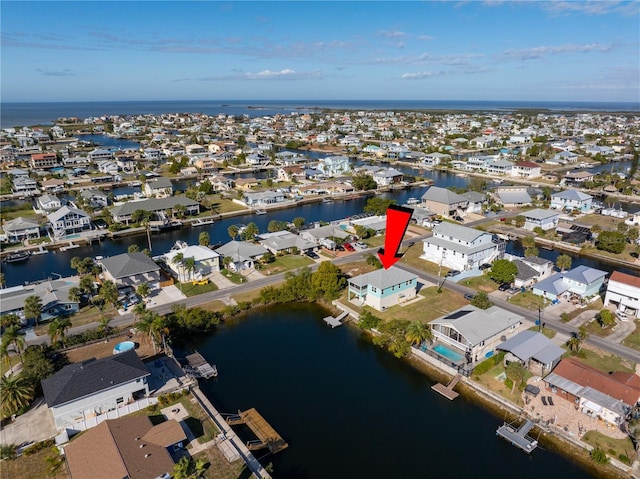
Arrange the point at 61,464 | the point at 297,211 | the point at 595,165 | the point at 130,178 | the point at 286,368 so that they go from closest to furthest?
the point at 61,464 → the point at 286,368 → the point at 297,211 → the point at 130,178 → the point at 595,165

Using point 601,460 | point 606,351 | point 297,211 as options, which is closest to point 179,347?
point 601,460

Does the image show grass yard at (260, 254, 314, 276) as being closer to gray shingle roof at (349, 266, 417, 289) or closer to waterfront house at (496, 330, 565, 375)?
gray shingle roof at (349, 266, 417, 289)

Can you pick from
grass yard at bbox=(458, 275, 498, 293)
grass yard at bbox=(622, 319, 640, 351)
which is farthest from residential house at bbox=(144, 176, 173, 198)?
grass yard at bbox=(622, 319, 640, 351)

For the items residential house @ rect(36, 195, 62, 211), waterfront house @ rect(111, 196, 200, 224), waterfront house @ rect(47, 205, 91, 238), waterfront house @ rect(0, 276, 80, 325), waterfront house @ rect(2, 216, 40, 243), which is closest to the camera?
waterfront house @ rect(0, 276, 80, 325)

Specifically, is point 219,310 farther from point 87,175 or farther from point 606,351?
point 87,175

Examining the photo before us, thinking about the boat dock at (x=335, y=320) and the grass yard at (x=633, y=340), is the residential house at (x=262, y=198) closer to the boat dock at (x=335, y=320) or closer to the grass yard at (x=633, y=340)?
the boat dock at (x=335, y=320)

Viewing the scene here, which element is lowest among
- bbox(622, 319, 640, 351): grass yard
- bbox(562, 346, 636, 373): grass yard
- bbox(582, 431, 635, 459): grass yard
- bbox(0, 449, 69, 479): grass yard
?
bbox(582, 431, 635, 459): grass yard
